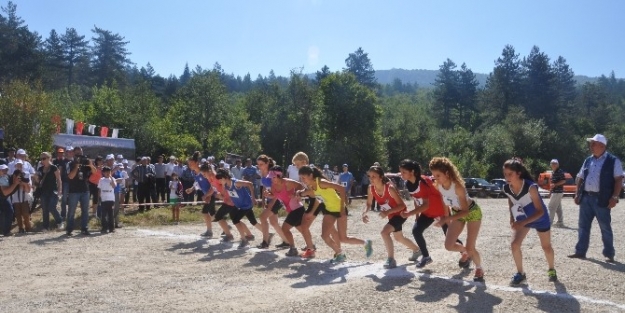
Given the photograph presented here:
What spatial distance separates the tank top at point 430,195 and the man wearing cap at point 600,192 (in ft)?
8.56

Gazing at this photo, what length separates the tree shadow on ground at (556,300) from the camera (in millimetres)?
6707

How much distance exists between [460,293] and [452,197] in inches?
57.8

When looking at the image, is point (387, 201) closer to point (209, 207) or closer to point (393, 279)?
point (393, 279)

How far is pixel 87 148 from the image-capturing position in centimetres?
2448

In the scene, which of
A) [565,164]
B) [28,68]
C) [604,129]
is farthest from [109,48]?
[604,129]

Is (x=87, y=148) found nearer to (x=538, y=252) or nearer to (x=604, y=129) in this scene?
(x=538, y=252)

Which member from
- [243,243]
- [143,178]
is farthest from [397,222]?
[143,178]

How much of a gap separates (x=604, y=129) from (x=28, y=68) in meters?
76.2

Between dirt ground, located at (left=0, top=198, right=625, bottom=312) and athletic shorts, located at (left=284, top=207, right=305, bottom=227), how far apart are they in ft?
2.13

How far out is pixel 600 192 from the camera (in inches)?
377

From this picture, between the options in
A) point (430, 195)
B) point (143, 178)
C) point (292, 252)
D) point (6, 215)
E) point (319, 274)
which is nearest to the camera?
point (319, 274)

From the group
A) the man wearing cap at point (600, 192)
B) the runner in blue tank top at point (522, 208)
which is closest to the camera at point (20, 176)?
the runner in blue tank top at point (522, 208)

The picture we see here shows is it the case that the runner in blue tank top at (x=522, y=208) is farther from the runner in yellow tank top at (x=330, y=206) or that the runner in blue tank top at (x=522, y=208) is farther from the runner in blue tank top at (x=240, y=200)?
the runner in blue tank top at (x=240, y=200)

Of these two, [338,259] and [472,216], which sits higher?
[472,216]
